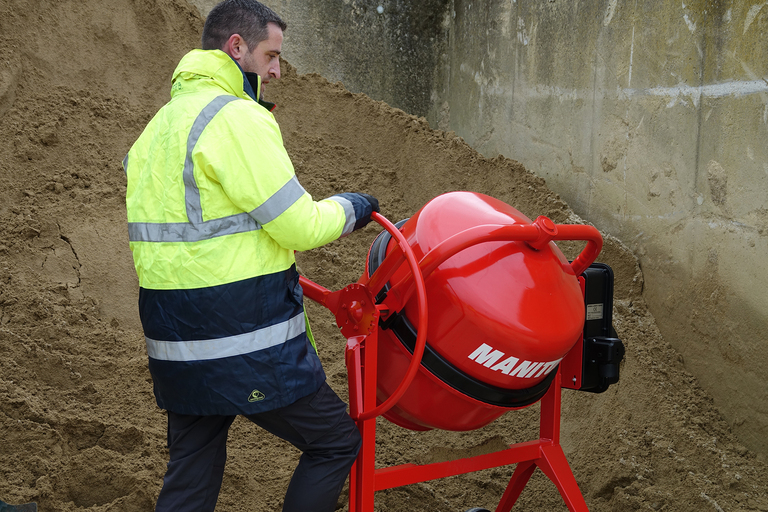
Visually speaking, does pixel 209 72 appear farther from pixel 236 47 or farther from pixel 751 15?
pixel 751 15

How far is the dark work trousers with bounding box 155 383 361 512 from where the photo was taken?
1.60 metres

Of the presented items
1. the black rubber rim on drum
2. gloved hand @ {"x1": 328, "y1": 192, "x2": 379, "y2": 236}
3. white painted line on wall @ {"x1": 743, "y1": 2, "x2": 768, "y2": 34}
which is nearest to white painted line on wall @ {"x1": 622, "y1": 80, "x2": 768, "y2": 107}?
white painted line on wall @ {"x1": 743, "y1": 2, "x2": 768, "y2": 34}

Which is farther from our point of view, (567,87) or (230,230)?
(567,87)

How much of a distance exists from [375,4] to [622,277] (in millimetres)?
2860

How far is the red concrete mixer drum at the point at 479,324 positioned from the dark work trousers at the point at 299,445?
22 cm

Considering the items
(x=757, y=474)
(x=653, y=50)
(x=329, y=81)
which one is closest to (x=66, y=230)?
Answer: (x=329, y=81)

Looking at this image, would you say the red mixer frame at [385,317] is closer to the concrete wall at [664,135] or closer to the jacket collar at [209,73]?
the jacket collar at [209,73]

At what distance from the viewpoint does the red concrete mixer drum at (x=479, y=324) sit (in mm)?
1599

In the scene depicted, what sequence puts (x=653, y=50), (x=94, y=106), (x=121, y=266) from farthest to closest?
(x=94, y=106)
(x=121, y=266)
(x=653, y=50)

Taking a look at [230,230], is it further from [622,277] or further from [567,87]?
[567,87]

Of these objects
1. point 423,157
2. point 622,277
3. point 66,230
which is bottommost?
point 622,277

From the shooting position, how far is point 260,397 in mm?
1516

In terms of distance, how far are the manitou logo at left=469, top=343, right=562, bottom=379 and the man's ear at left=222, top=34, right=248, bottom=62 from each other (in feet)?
3.19

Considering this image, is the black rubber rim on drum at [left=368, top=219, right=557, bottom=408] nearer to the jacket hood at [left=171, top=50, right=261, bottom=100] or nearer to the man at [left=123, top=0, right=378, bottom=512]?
the man at [left=123, top=0, right=378, bottom=512]
